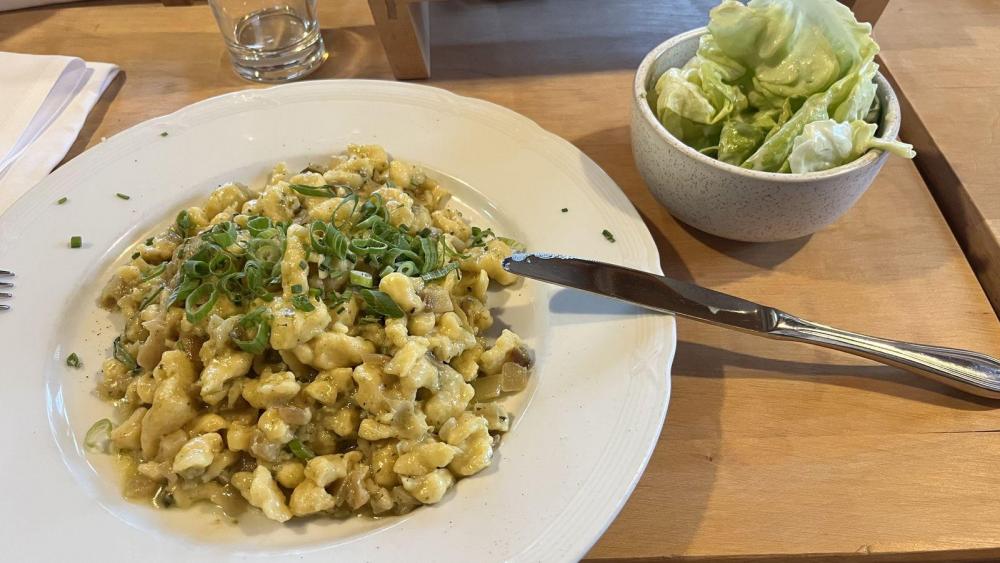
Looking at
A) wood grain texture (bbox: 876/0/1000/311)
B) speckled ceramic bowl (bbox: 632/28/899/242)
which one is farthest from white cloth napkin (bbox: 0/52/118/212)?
wood grain texture (bbox: 876/0/1000/311)

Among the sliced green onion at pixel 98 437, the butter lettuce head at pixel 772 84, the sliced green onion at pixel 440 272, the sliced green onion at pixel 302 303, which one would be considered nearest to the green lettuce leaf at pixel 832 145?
the butter lettuce head at pixel 772 84

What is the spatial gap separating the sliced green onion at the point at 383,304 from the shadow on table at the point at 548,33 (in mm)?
953

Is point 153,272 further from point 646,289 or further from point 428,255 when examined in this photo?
point 646,289

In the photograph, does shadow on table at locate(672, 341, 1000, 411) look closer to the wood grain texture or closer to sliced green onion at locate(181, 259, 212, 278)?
the wood grain texture

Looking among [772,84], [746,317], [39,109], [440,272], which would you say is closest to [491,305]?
[440,272]

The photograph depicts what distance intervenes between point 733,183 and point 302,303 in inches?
31.8

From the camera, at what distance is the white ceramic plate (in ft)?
3.20

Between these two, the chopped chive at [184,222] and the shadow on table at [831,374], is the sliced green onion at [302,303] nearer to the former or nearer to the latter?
the chopped chive at [184,222]

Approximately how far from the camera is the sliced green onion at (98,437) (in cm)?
113

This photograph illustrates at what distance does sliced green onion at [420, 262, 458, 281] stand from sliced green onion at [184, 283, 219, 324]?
0.38 metres

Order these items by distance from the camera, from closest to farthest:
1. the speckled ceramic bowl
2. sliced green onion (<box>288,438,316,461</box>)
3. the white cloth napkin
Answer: sliced green onion (<box>288,438,316,461</box>) < the speckled ceramic bowl < the white cloth napkin

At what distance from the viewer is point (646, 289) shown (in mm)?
1202

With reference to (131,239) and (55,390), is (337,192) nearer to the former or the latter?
(131,239)

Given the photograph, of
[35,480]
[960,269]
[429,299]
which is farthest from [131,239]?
[960,269]
